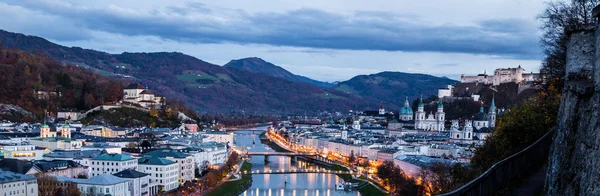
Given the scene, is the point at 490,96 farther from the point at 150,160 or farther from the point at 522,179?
the point at 522,179

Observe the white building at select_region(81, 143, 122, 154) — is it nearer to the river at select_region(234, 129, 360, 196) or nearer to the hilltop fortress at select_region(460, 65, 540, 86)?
the river at select_region(234, 129, 360, 196)

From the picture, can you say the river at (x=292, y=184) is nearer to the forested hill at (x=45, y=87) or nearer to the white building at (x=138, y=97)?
the white building at (x=138, y=97)

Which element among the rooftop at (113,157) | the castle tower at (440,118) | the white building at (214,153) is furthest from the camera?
the castle tower at (440,118)

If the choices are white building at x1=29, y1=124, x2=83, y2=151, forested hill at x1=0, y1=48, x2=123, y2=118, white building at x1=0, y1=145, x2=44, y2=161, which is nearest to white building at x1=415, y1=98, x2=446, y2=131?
forested hill at x1=0, y1=48, x2=123, y2=118

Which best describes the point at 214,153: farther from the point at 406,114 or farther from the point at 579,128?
the point at 579,128

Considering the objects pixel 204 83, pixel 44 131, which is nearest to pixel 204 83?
pixel 204 83

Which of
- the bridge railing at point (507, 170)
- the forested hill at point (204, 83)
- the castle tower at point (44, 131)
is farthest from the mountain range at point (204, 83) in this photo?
the bridge railing at point (507, 170)

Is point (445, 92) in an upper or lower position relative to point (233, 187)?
upper
